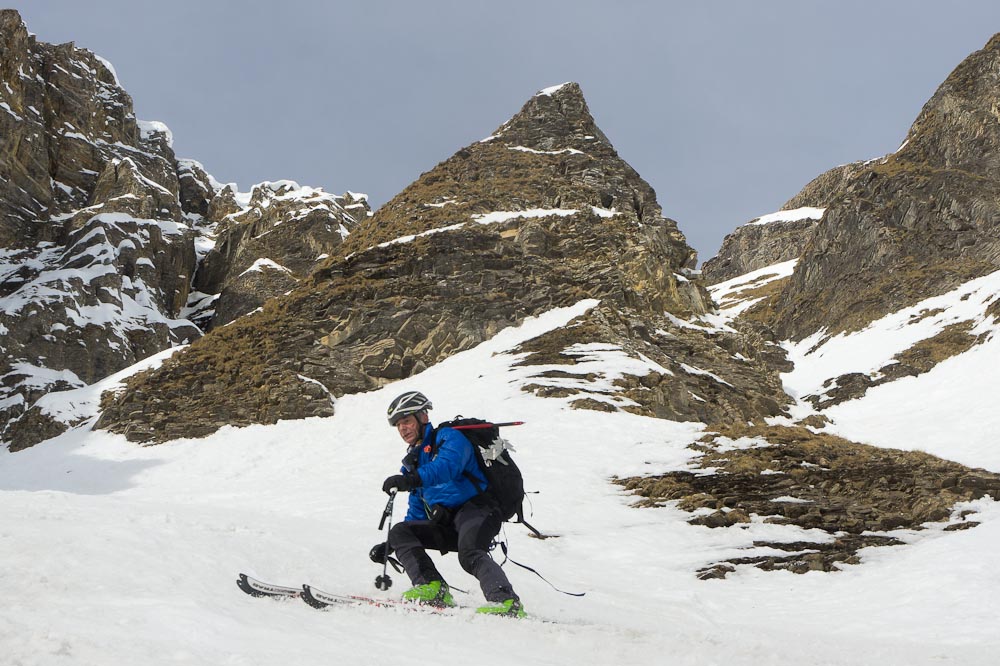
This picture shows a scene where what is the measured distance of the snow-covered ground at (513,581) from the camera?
3363 mm

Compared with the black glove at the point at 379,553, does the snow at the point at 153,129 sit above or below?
above

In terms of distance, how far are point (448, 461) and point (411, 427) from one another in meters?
0.53

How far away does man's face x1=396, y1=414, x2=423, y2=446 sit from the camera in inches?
217

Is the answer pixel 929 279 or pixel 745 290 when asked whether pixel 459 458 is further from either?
pixel 745 290

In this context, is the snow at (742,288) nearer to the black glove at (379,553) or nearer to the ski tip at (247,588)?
the black glove at (379,553)

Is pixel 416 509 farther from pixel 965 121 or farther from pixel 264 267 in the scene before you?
pixel 965 121

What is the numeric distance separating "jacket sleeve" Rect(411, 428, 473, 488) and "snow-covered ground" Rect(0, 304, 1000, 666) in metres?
1.02

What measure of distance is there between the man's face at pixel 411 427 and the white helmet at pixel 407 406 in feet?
0.13

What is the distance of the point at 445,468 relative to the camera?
5148 millimetres

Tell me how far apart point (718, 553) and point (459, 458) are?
6.12 meters

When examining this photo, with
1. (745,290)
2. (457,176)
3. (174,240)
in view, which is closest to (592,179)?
(457,176)

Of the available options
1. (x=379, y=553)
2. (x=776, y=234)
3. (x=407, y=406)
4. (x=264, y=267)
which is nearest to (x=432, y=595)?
(x=379, y=553)

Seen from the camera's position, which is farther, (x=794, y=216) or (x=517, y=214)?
(x=794, y=216)

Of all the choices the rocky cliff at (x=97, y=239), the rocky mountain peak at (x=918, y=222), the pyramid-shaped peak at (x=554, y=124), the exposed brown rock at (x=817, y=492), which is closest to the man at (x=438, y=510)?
the exposed brown rock at (x=817, y=492)
